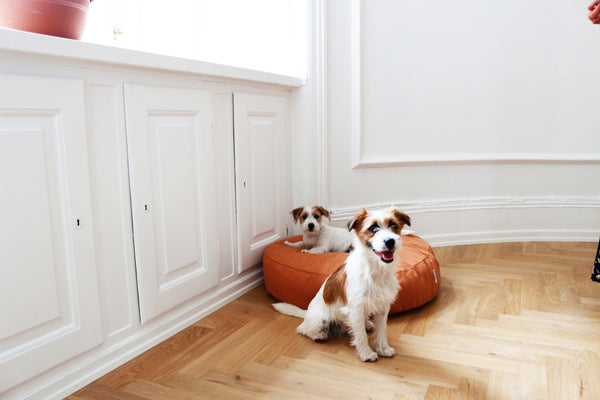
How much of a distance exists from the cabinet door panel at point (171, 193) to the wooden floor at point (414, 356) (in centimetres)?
22

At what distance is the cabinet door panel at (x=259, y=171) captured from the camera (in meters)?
2.51

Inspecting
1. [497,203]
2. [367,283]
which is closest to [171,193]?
[367,283]

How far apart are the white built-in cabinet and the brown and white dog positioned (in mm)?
645

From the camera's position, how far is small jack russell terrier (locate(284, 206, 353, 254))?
8.38 feet

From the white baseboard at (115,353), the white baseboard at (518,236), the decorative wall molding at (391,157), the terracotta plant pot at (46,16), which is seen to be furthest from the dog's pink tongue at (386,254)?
the white baseboard at (518,236)

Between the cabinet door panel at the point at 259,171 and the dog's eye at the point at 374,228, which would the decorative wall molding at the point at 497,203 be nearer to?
the cabinet door panel at the point at 259,171

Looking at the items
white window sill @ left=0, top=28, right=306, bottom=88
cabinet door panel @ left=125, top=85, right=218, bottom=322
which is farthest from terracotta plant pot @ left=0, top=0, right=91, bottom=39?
cabinet door panel @ left=125, top=85, right=218, bottom=322

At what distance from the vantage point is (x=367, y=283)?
5.99 feet

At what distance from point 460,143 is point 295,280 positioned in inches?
69.3

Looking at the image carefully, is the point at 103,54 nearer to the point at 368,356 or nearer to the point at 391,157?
the point at 368,356

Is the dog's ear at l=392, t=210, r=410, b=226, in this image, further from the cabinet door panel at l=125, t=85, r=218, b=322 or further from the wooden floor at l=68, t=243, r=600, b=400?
the cabinet door panel at l=125, t=85, r=218, b=322

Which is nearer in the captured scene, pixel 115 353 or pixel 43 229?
pixel 43 229

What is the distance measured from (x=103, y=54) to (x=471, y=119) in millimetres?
2588

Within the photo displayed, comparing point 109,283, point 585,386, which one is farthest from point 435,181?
point 109,283
